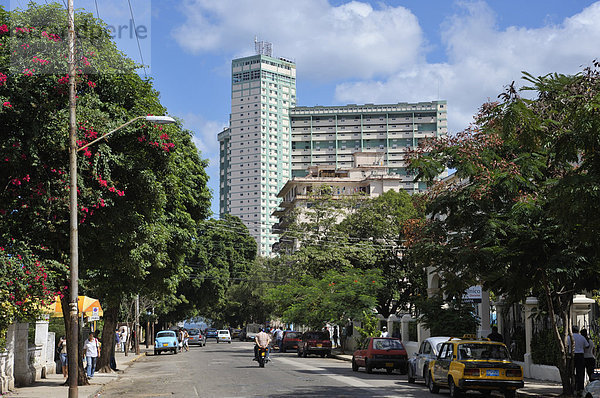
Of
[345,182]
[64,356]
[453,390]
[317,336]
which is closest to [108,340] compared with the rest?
[64,356]

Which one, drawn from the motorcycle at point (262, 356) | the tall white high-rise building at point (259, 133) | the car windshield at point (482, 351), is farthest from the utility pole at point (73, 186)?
the tall white high-rise building at point (259, 133)

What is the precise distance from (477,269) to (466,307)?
1096cm

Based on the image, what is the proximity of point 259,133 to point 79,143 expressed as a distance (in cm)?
16682

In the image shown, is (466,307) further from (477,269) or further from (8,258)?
(8,258)

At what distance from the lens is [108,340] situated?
33562 mm

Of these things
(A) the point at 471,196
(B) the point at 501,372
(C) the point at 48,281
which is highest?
(A) the point at 471,196

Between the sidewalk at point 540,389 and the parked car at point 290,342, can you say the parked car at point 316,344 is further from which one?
the sidewalk at point 540,389

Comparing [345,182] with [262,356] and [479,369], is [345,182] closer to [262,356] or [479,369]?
[262,356]

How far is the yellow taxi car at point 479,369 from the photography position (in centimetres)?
1891

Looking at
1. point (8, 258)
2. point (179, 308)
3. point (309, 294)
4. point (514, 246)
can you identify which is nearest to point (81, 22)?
point (8, 258)

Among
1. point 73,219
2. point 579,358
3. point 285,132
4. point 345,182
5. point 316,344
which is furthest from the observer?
point 285,132

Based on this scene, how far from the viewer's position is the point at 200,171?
38812 millimetres

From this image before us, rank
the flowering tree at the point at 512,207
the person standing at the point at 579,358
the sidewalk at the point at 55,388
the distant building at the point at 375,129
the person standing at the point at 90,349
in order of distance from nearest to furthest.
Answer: the flowering tree at the point at 512,207
the person standing at the point at 579,358
the sidewalk at the point at 55,388
the person standing at the point at 90,349
the distant building at the point at 375,129

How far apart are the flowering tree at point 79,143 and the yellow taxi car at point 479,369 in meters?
9.00
